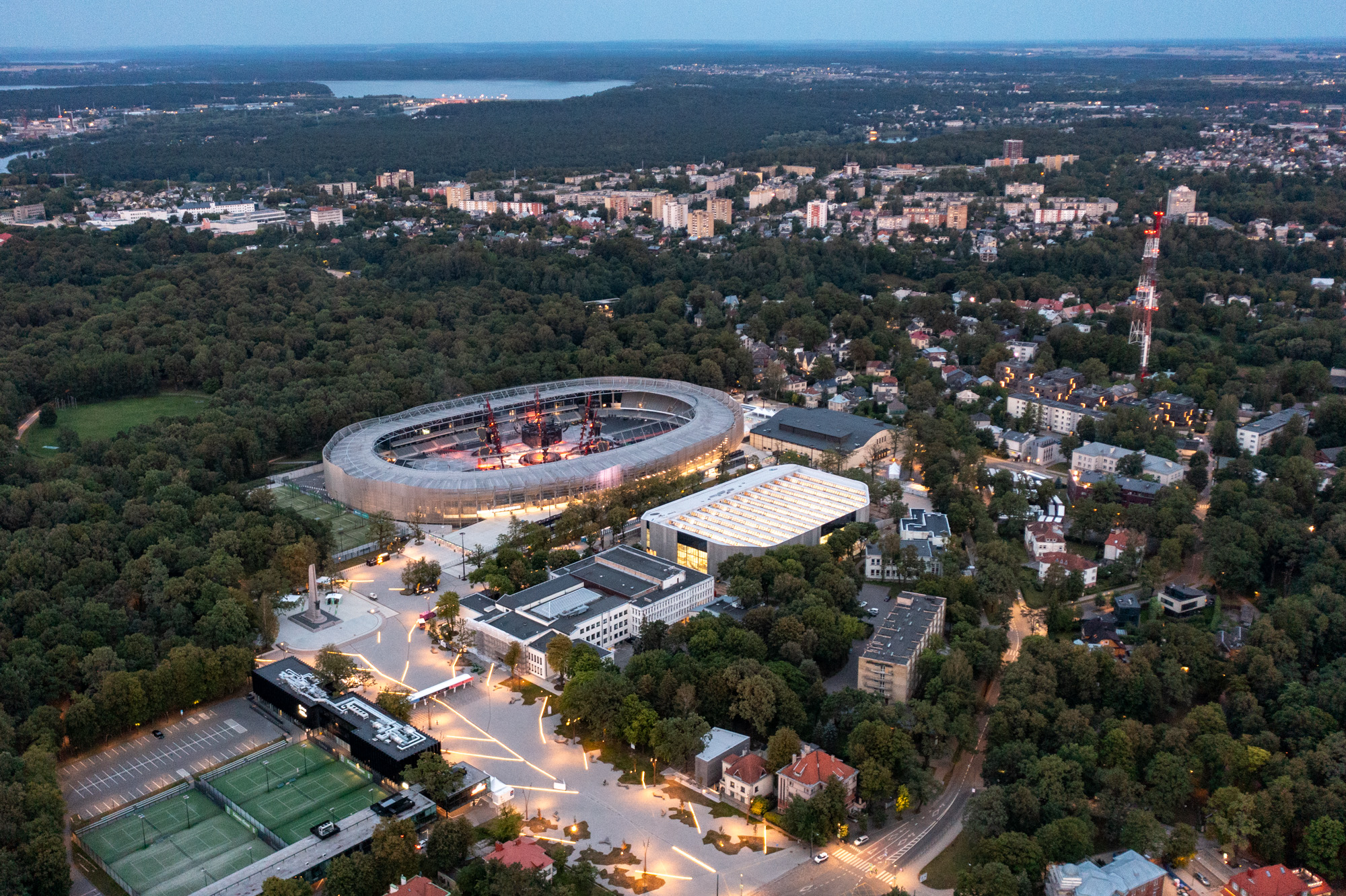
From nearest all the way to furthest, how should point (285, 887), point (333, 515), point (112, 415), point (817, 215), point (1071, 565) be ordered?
point (285, 887) → point (1071, 565) → point (333, 515) → point (112, 415) → point (817, 215)

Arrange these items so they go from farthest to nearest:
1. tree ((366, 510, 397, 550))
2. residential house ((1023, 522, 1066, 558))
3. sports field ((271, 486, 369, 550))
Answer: sports field ((271, 486, 369, 550)), tree ((366, 510, 397, 550)), residential house ((1023, 522, 1066, 558))

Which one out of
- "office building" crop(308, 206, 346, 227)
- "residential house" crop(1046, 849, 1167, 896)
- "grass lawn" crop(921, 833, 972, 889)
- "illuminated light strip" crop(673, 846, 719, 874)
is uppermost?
"office building" crop(308, 206, 346, 227)

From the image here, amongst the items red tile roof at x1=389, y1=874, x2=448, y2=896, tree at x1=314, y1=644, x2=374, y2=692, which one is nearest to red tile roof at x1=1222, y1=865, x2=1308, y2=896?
red tile roof at x1=389, y1=874, x2=448, y2=896

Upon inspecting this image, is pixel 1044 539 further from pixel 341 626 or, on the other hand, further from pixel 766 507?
pixel 341 626

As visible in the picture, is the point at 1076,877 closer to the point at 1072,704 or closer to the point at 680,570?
the point at 1072,704

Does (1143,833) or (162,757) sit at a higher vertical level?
(1143,833)

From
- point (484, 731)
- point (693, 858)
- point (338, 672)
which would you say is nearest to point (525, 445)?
point (338, 672)

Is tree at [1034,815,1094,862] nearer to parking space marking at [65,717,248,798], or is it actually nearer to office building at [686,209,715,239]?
parking space marking at [65,717,248,798]

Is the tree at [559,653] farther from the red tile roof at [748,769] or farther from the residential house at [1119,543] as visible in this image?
the residential house at [1119,543]
